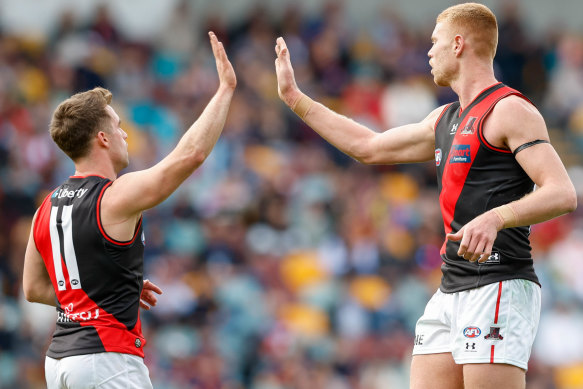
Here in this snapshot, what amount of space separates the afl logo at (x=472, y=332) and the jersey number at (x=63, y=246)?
2.17 m

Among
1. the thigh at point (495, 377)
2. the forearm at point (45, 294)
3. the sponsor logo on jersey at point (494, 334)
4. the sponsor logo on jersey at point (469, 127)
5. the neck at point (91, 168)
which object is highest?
the sponsor logo on jersey at point (469, 127)

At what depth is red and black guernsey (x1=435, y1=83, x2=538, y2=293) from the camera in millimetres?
4977

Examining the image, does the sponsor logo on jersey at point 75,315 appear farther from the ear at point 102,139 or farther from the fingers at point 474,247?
the fingers at point 474,247

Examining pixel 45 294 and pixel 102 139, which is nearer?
pixel 102 139

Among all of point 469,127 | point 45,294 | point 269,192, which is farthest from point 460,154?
point 269,192

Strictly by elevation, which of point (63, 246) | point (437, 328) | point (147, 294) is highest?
point (63, 246)

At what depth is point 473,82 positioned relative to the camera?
5.33m

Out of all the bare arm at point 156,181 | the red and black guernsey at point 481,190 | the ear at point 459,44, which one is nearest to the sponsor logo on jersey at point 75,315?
the bare arm at point 156,181

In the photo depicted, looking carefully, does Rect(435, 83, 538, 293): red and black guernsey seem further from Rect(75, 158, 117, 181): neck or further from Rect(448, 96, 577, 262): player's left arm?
Rect(75, 158, 117, 181): neck

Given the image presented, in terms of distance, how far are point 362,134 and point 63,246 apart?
2116 millimetres

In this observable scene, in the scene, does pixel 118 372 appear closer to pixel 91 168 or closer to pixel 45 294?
pixel 45 294

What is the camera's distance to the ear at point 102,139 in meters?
5.24

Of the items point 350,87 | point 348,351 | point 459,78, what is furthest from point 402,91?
point 459,78

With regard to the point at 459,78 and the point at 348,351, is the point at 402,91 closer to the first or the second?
the point at 348,351
